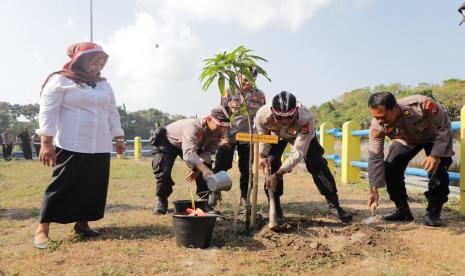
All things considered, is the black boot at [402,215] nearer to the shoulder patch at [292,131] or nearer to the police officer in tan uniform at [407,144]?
the police officer in tan uniform at [407,144]

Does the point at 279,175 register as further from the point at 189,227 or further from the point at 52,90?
the point at 52,90

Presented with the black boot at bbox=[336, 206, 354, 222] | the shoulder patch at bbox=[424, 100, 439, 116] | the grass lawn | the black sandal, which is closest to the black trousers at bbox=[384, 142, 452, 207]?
the grass lawn

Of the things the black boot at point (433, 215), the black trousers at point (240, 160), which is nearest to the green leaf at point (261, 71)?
the black trousers at point (240, 160)

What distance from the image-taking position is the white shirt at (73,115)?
3309mm

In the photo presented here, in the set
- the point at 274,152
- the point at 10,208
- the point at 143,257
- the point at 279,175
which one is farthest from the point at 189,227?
the point at 10,208

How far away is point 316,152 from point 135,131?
52.5 m

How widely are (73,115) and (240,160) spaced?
2154 millimetres

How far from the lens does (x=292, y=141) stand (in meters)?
4.11

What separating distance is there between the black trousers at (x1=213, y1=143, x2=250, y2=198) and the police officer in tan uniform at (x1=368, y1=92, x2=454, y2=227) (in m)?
1.54

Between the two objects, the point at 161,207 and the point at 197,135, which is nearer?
the point at 197,135

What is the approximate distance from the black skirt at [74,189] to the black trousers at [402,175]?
2.88 m

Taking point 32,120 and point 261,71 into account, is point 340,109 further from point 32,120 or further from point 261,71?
point 261,71

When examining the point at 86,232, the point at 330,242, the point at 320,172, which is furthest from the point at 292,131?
the point at 86,232

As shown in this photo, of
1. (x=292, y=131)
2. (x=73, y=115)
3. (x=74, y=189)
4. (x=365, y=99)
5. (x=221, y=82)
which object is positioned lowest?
(x=74, y=189)
